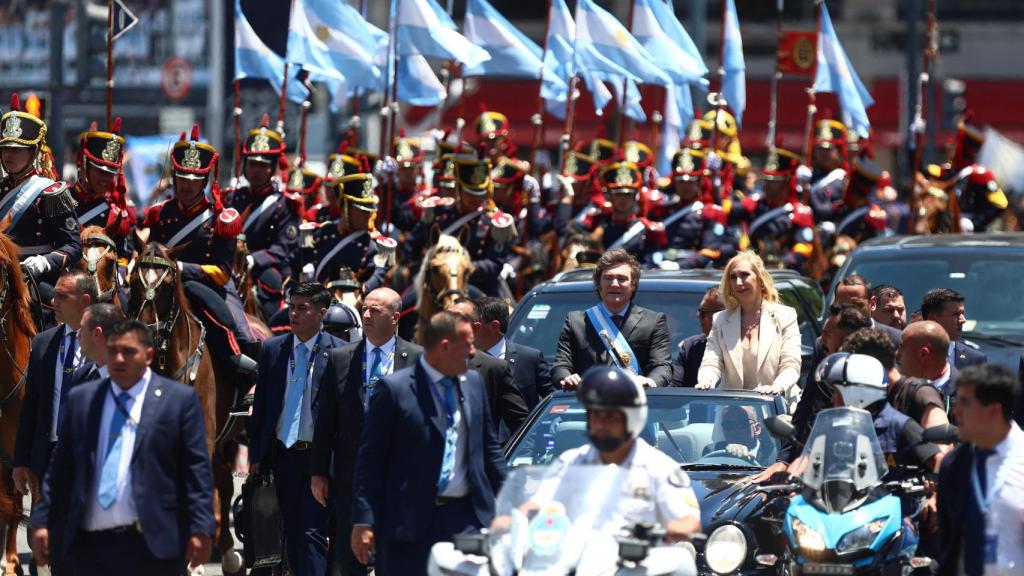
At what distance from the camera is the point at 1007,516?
7.37 meters

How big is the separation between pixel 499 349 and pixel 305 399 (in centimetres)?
122

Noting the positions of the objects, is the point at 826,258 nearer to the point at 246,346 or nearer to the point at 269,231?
the point at 269,231

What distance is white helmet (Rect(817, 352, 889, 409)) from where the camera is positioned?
8.56m

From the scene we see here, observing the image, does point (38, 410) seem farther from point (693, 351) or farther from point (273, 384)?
point (693, 351)

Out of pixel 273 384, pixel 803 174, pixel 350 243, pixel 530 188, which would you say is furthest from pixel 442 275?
pixel 803 174

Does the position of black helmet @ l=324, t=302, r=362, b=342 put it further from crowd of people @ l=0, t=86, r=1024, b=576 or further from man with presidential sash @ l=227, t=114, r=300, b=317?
man with presidential sash @ l=227, t=114, r=300, b=317

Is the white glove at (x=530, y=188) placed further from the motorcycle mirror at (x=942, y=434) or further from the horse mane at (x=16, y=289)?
the motorcycle mirror at (x=942, y=434)

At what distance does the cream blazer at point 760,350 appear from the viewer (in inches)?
450

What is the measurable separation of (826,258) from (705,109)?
12.0 m

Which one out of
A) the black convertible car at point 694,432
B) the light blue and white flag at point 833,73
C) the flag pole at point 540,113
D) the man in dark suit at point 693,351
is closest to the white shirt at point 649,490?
Result: the black convertible car at point 694,432

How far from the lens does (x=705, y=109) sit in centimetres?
3077

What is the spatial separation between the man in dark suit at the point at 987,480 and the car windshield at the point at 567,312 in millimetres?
5486

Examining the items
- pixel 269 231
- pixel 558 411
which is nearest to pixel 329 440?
pixel 558 411

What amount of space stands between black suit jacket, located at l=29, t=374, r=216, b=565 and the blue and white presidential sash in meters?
3.70
